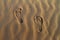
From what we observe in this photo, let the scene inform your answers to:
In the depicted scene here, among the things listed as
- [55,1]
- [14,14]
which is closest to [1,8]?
[14,14]

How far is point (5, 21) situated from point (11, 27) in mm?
32

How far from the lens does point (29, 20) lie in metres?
0.66

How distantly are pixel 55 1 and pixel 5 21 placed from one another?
8.1 inches

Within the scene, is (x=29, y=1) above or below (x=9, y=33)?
above

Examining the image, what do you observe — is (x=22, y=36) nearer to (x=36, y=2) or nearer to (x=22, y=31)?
(x=22, y=31)

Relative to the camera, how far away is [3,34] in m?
0.65

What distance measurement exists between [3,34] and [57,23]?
20 centimetres

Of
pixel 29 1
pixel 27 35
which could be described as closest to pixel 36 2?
pixel 29 1

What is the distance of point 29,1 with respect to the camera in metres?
0.69

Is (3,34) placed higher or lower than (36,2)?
lower

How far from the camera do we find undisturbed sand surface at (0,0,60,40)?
648 mm

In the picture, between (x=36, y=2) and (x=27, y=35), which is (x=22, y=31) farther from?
(x=36, y=2)

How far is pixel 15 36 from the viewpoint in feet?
2.13

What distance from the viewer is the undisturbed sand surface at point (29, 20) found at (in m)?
0.65
